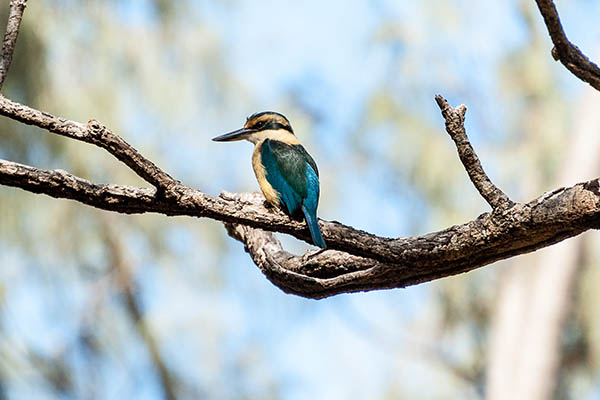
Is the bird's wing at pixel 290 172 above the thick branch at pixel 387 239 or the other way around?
above

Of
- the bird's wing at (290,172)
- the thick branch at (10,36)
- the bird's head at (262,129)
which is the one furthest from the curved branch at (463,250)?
the bird's head at (262,129)

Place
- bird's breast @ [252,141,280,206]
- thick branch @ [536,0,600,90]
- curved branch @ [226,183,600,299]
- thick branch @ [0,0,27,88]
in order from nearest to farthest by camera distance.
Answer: thick branch @ [536,0,600,90] < curved branch @ [226,183,600,299] < thick branch @ [0,0,27,88] < bird's breast @ [252,141,280,206]

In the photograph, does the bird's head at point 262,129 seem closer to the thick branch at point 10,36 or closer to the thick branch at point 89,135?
the thick branch at point 10,36

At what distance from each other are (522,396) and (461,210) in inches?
55.0

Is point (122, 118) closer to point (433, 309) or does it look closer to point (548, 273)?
point (433, 309)

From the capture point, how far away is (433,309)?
6.50m

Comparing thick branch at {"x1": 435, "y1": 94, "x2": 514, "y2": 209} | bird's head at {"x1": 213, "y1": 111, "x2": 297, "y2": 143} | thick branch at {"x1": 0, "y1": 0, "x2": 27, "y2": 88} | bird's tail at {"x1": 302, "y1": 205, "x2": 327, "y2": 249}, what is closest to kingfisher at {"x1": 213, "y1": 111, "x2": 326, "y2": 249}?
bird's head at {"x1": 213, "y1": 111, "x2": 297, "y2": 143}

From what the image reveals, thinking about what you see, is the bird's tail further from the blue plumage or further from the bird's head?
the bird's head

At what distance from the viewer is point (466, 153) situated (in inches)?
70.9

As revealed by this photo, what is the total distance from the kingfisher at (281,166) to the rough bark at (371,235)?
361 mm

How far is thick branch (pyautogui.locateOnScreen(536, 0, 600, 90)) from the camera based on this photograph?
1.56 m

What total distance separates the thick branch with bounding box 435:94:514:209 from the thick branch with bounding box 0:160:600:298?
0.04m

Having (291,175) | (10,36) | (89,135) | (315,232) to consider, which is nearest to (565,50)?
(315,232)

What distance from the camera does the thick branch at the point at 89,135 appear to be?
68.3 inches
